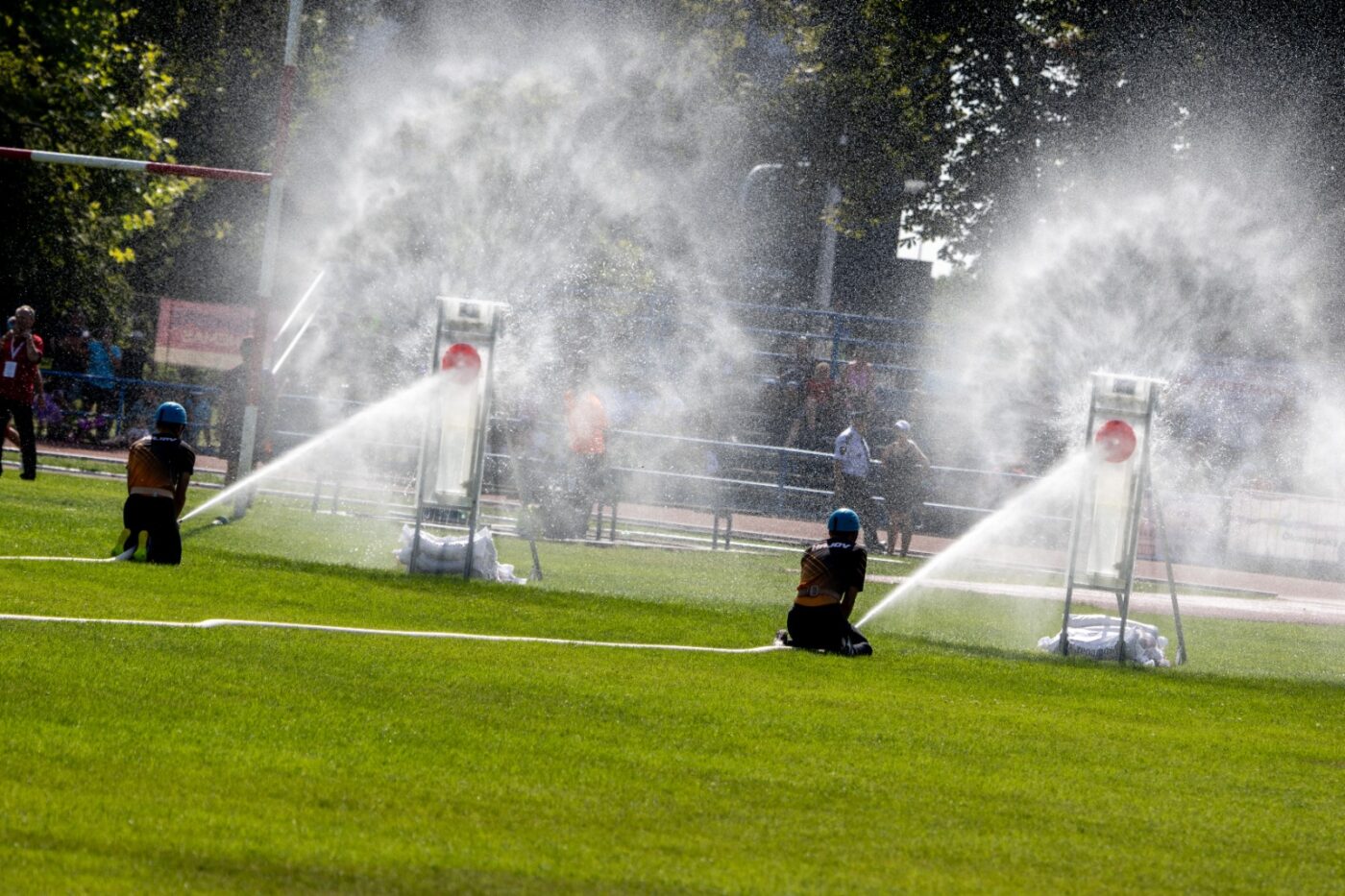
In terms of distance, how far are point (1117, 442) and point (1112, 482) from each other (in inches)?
12.7

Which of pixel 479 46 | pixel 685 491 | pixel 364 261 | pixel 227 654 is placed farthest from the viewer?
pixel 479 46

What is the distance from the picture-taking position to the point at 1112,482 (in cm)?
1620

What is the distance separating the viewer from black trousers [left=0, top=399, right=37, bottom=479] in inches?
949

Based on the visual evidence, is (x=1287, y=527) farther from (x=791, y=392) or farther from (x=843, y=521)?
(x=843, y=521)

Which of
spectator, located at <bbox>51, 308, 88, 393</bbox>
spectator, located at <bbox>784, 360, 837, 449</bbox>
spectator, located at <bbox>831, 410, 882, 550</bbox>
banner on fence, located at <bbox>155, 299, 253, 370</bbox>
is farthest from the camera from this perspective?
banner on fence, located at <bbox>155, 299, 253, 370</bbox>

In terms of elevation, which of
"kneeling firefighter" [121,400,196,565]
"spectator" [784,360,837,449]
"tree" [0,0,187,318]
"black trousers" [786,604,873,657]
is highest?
"tree" [0,0,187,318]

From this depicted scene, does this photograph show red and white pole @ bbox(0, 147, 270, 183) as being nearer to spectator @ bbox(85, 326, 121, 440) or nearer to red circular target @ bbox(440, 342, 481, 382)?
red circular target @ bbox(440, 342, 481, 382)

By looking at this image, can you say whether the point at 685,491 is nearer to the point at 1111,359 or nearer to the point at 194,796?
the point at 1111,359

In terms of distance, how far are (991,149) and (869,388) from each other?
6.23 meters

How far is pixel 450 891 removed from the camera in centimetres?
611

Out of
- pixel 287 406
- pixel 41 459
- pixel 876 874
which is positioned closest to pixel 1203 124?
pixel 287 406

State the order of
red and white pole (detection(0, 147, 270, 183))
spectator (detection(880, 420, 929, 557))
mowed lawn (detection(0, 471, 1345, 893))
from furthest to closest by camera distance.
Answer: spectator (detection(880, 420, 929, 557)), red and white pole (detection(0, 147, 270, 183)), mowed lawn (detection(0, 471, 1345, 893))

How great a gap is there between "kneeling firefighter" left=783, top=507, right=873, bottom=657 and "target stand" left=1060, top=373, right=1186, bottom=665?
2577 mm

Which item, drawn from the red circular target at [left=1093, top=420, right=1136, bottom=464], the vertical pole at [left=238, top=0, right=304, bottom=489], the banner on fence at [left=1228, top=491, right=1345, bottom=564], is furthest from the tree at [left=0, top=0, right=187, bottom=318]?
the banner on fence at [left=1228, top=491, right=1345, bottom=564]
